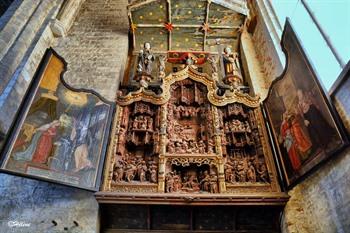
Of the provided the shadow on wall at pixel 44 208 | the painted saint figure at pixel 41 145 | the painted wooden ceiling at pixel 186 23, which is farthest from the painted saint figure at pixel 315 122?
the painted wooden ceiling at pixel 186 23

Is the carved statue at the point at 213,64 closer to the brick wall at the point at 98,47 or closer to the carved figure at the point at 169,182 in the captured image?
the brick wall at the point at 98,47

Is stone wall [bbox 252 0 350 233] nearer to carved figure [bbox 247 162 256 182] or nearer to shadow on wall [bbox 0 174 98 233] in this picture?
carved figure [bbox 247 162 256 182]

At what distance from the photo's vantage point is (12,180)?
6.77 metres

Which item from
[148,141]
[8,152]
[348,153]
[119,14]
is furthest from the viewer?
[119,14]

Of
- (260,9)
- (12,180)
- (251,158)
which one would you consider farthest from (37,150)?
(260,9)

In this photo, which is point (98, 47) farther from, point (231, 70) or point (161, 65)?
point (231, 70)

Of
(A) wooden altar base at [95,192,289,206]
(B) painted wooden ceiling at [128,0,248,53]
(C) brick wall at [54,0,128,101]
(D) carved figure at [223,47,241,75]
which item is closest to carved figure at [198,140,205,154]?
(A) wooden altar base at [95,192,289,206]

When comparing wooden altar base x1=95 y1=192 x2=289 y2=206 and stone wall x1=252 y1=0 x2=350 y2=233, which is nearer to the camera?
stone wall x1=252 y1=0 x2=350 y2=233

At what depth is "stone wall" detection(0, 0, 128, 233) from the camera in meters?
6.04

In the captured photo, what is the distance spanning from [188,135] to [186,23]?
5.14m

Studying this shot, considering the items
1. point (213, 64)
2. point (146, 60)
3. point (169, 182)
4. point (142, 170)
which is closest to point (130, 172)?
point (142, 170)

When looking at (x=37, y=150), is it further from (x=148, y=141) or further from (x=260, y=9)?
(x=260, y=9)

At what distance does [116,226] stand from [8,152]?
2750mm

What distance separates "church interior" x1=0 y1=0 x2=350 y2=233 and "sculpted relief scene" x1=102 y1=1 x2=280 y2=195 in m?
0.03
